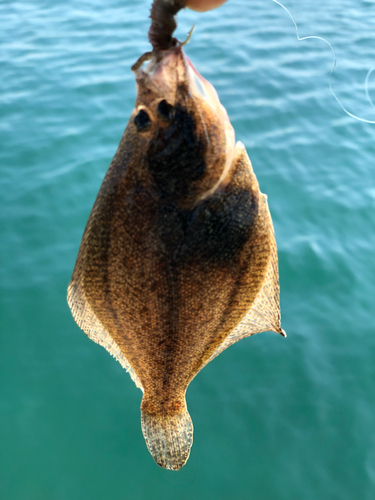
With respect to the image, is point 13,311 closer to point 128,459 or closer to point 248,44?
point 128,459

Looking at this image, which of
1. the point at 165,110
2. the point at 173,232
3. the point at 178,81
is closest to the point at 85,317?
the point at 173,232

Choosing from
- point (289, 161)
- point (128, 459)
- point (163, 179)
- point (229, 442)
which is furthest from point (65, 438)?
point (289, 161)

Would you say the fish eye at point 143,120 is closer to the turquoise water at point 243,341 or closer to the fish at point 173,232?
the fish at point 173,232

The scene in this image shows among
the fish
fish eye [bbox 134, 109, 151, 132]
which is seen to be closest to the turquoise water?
the fish

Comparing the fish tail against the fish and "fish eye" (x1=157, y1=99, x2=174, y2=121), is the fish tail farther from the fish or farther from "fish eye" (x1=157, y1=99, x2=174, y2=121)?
"fish eye" (x1=157, y1=99, x2=174, y2=121)

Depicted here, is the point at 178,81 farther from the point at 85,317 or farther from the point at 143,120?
the point at 85,317
